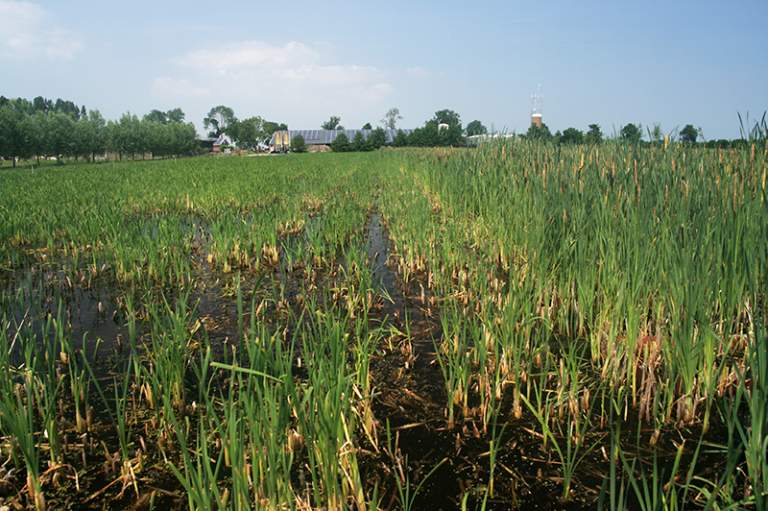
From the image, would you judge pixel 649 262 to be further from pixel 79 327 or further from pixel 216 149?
pixel 216 149

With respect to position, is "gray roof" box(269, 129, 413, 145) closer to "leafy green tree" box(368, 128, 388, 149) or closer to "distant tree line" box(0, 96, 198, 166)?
"leafy green tree" box(368, 128, 388, 149)

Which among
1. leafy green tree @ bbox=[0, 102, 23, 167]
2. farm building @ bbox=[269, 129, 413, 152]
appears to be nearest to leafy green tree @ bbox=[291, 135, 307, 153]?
farm building @ bbox=[269, 129, 413, 152]

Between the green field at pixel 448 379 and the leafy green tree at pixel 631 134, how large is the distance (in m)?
0.43

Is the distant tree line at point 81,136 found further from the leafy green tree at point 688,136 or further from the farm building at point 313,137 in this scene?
the leafy green tree at point 688,136

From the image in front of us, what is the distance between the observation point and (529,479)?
1.96 m

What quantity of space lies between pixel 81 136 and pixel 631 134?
5256 cm

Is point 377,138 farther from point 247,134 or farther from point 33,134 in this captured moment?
point 33,134

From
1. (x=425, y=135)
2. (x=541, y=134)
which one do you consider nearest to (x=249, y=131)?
(x=425, y=135)

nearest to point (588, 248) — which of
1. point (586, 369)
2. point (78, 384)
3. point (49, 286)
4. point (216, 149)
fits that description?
point (586, 369)

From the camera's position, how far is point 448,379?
2.86 meters

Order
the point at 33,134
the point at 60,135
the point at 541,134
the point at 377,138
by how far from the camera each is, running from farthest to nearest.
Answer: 1. the point at 377,138
2. the point at 60,135
3. the point at 33,134
4. the point at 541,134

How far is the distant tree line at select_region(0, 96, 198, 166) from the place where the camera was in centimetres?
3631

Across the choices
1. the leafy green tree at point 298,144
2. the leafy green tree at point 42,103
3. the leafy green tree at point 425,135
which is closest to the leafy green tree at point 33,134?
the leafy green tree at point 298,144

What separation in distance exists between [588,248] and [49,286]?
4.81 meters
